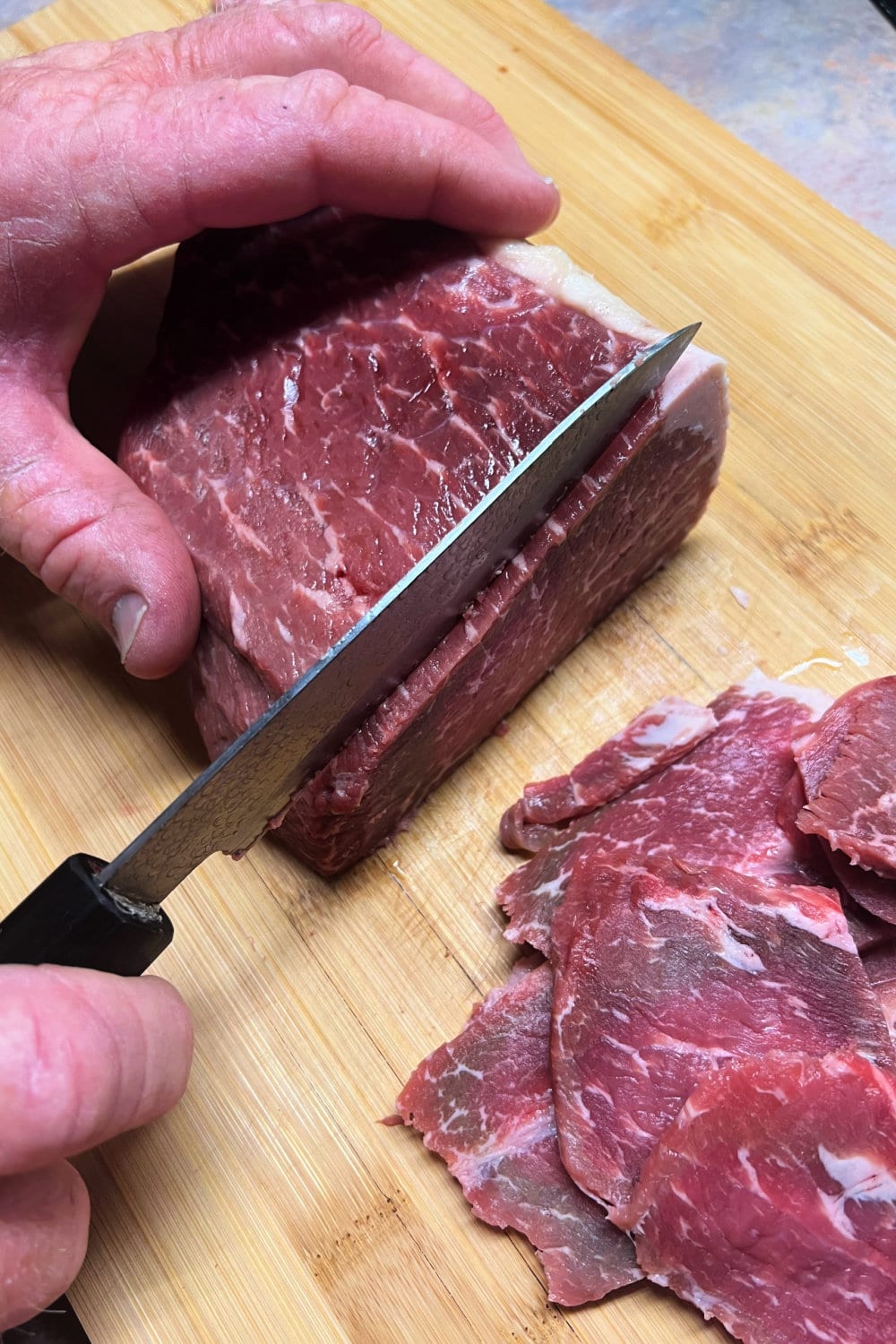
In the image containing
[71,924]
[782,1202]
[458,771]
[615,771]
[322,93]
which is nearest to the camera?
[71,924]

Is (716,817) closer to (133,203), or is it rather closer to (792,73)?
(133,203)

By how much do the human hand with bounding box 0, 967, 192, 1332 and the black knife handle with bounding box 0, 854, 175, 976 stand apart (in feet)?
0.18

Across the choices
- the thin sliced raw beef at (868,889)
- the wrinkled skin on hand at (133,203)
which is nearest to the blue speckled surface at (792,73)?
the wrinkled skin on hand at (133,203)

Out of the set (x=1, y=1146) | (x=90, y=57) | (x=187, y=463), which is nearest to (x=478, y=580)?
(x=187, y=463)

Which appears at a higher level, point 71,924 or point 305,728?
point 305,728

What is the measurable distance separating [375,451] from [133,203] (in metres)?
0.78

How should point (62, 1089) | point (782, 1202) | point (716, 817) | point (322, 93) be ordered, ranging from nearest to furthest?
point (62, 1089)
point (782, 1202)
point (322, 93)
point (716, 817)

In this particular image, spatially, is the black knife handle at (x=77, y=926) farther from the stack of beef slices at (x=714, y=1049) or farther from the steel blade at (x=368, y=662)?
the stack of beef slices at (x=714, y=1049)

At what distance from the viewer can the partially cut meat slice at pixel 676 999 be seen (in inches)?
83.1

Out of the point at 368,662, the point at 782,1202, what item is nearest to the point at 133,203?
the point at 368,662

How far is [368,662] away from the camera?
2154 mm

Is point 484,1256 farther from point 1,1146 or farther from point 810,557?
point 810,557

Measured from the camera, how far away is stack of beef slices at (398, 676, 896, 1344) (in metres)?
1.98

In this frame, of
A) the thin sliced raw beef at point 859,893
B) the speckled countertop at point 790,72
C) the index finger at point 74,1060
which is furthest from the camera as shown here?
the speckled countertop at point 790,72
